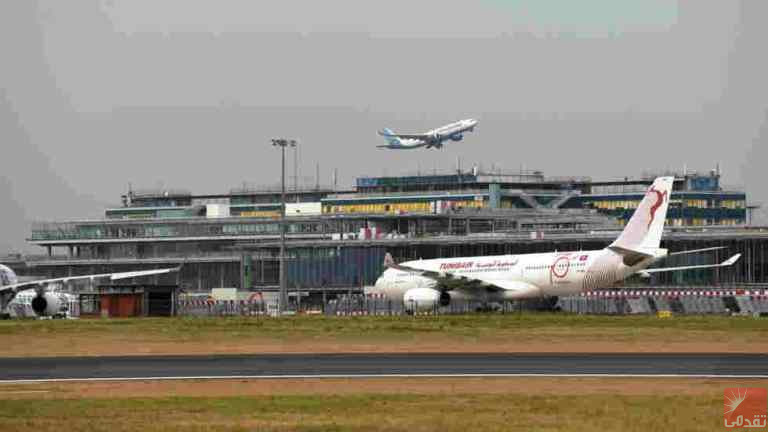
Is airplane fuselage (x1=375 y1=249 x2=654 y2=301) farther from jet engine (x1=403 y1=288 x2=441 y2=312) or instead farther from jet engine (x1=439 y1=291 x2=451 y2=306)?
jet engine (x1=403 y1=288 x2=441 y2=312)

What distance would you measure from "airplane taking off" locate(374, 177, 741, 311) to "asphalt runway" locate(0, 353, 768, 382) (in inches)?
1978

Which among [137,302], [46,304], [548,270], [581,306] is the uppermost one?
[548,270]

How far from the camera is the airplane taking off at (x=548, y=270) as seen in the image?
99625 millimetres

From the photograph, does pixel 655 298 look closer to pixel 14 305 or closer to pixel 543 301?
pixel 543 301

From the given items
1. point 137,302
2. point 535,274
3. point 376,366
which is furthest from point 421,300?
point 376,366

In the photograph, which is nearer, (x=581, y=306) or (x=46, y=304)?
(x=46, y=304)

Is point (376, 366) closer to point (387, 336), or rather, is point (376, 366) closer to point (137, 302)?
point (387, 336)

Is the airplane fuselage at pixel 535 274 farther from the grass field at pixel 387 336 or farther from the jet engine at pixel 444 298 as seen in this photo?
the grass field at pixel 387 336

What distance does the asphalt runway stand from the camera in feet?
139

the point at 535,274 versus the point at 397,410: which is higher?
the point at 535,274

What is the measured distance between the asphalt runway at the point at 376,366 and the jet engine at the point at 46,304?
48.3 metres

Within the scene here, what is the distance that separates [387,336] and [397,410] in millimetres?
32484

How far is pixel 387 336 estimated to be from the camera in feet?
214

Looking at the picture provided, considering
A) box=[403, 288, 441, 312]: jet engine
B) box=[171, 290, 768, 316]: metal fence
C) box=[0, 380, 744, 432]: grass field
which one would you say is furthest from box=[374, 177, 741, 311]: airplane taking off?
box=[0, 380, 744, 432]: grass field
